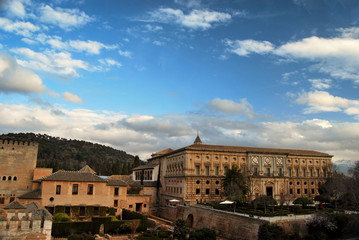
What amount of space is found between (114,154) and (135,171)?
94.3m

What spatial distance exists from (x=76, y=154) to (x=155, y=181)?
8585 centimetres

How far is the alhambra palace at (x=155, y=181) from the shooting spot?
113 feet

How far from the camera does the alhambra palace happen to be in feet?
→ 113

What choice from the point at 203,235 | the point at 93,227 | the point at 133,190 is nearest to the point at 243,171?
the point at 133,190

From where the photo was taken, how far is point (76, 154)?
131750mm

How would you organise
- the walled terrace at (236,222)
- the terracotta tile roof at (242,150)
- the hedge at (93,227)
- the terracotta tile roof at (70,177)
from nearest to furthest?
the walled terrace at (236,222) < the hedge at (93,227) < the terracotta tile roof at (70,177) < the terracotta tile roof at (242,150)

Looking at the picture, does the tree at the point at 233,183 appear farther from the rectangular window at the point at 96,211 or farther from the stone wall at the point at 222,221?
the rectangular window at the point at 96,211

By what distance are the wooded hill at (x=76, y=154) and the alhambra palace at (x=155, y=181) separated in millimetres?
35624

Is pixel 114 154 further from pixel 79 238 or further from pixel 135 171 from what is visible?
pixel 79 238

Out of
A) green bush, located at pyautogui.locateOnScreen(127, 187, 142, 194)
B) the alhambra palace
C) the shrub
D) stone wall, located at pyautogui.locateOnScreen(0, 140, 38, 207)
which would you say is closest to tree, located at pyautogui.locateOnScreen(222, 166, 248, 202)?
the alhambra palace

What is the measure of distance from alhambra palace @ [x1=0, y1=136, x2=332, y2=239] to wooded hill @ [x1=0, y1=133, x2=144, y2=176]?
3562 cm

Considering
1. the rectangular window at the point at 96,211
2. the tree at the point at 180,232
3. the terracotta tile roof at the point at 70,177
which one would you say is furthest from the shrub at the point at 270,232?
the terracotta tile roof at the point at 70,177

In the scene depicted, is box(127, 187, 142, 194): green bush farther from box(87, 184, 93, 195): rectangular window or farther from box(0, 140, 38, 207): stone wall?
box(0, 140, 38, 207): stone wall

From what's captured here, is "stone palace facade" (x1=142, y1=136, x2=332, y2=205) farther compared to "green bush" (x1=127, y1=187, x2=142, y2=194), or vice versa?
"green bush" (x1=127, y1=187, x2=142, y2=194)
